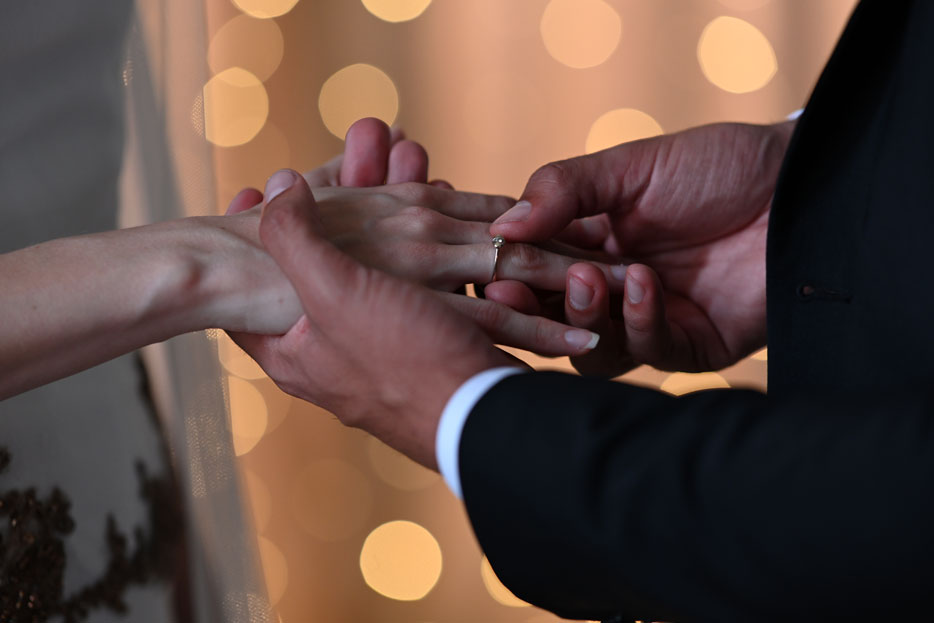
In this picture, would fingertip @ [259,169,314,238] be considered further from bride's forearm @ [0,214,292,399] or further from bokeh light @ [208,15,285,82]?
bokeh light @ [208,15,285,82]

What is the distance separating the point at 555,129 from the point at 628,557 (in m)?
1.34

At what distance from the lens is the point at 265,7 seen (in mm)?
1606

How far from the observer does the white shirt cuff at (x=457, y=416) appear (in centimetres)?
53

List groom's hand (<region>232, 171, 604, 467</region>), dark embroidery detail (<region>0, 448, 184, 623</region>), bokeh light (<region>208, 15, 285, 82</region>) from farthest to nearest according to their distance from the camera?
bokeh light (<region>208, 15, 285, 82</region>) → dark embroidery detail (<region>0, 448, 184, 623</region>) → groom's hand (<region>232, 171, 604, 467</region>)

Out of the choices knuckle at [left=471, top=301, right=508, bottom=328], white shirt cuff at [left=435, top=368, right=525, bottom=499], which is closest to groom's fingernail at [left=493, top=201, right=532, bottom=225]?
knuckle at [left=471, top=301, right=508, bottom=328]

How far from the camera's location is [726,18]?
1.73 m

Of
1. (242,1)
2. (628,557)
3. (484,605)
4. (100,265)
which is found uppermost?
(242,1)

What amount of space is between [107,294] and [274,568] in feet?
3.77

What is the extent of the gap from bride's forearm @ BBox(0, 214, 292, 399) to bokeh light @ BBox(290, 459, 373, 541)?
98 cm

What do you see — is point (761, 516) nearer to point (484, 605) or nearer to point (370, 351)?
point (370, 351)

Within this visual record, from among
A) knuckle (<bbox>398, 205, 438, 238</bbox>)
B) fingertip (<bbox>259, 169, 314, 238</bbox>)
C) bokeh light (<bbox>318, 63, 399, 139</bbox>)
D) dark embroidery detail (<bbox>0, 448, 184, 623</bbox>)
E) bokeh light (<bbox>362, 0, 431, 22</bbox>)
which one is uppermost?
bokeh light (<bbox>362, 0, 431, 22</bbox>)

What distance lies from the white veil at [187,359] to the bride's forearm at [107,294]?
0.93ft

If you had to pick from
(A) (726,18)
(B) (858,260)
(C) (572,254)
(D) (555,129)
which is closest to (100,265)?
(C) (572,254)

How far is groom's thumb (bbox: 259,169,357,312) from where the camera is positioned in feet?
1.94
